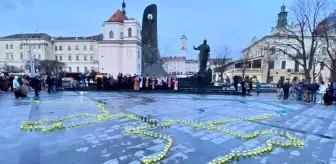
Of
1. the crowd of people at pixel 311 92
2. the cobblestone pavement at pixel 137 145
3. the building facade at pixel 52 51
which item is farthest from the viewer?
the building facade at pixel 52 51

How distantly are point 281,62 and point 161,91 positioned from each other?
54.6 m

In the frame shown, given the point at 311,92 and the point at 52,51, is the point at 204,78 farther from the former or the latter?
the point at 52,51

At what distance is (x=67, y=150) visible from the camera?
17.3 ft

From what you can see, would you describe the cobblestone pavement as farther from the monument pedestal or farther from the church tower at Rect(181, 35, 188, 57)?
the church tower at Rect(181, 35, 188, 57)

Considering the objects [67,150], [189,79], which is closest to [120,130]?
[67,150]

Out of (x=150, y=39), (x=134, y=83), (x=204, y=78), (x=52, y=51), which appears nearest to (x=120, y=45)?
(x=150, y=39)

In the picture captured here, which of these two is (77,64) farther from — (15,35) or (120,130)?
(120,130)

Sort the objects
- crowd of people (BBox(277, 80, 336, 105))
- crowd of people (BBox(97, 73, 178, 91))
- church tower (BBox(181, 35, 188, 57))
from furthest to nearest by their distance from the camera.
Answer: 1. church tower (BBox(181, 35, 188, 57))
2. crowd of people (BBox(97, 73, 178, 91))
3. crowd of people (BBox(277, 80, 336, 105))

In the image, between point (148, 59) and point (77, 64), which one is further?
point (77, 64)

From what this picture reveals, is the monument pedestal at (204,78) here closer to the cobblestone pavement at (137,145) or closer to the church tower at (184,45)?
the cobblestone pavement at (137,145)

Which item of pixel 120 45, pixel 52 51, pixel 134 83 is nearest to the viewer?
pixel 134 83

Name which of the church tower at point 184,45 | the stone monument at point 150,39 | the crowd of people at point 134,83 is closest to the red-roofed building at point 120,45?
the stone monument at point 150,39

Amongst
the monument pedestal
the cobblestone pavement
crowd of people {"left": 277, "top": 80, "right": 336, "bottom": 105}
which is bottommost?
the cobblestone pavement

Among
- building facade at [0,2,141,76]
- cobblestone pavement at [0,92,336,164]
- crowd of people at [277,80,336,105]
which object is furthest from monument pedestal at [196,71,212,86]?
building facade at [0,2,141,76]
